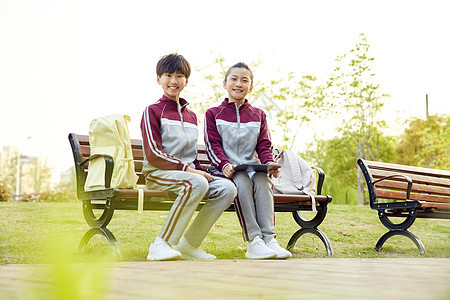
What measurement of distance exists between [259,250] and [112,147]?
1.34 metres

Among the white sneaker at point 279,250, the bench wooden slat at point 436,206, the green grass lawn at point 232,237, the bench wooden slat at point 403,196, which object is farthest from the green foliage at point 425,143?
the white sneaker at point 279,250

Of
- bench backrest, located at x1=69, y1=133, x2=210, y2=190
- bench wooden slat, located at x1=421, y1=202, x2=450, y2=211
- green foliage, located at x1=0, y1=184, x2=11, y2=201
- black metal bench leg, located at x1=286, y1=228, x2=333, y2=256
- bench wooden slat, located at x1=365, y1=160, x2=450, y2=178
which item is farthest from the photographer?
green foliage, located at x1=0, y1=184, x2=11, y2=201

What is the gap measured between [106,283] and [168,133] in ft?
11.0

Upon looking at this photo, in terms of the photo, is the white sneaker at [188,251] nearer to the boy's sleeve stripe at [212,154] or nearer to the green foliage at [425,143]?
the boy's sleeve stripe at [212,154]

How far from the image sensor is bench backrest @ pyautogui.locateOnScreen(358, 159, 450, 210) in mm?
5496

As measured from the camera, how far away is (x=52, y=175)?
85.7 ft

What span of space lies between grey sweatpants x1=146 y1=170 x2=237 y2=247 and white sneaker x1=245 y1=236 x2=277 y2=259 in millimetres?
314

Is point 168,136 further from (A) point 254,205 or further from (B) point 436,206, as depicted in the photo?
(B) point 436,206

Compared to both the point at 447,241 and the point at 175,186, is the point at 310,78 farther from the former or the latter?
the point at 175,186

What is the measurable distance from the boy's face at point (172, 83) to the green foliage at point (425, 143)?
16.7m

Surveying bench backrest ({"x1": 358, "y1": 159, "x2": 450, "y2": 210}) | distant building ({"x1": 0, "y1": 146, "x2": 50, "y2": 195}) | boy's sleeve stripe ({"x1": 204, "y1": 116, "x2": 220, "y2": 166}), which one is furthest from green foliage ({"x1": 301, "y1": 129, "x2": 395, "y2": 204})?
boy's sleeve stripe ({"x1": 204, "y1": 116, "x2": 220, "y2": 166})

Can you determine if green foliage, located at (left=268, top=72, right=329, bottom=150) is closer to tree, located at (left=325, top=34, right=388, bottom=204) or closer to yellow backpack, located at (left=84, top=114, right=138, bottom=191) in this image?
tree, located at (left=325, top=34, right=388, bottom=204)

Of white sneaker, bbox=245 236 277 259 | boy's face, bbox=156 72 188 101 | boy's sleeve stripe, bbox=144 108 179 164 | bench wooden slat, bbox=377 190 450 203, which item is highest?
boy's face, bbox=156 72 188 101

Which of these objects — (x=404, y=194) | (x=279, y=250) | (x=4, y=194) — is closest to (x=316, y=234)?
(x=279, y=250)
